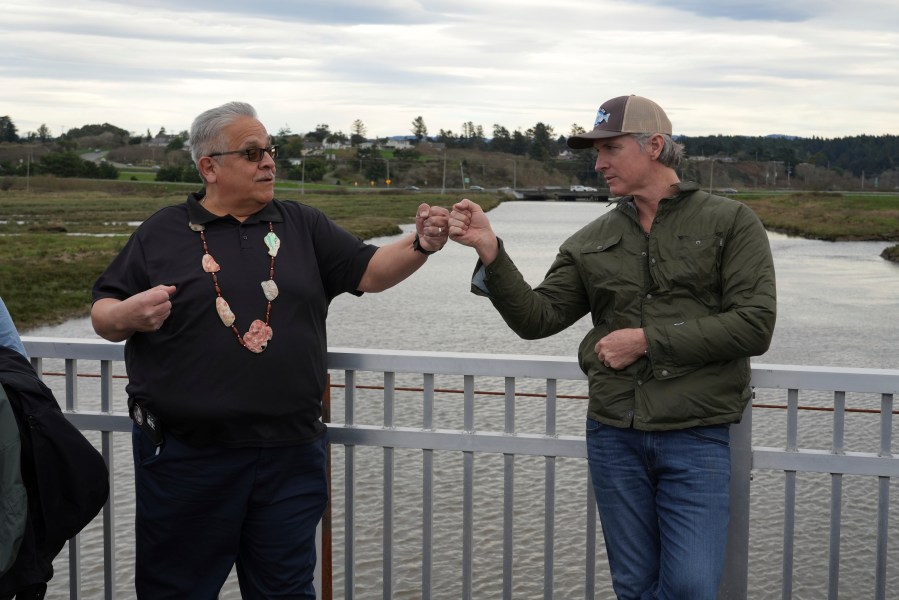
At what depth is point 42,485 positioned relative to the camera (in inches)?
99.6

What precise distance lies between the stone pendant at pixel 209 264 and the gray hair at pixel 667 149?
116cm

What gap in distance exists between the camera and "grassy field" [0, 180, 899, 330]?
23359 mm

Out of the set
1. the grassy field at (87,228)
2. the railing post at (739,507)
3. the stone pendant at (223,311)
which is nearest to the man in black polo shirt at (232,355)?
the stone pendant at (223,311)

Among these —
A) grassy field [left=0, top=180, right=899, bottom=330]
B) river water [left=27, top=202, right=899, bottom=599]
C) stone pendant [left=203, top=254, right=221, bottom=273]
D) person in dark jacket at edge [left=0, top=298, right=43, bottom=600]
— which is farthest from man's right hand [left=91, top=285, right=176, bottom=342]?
grassy field [left=0, top=180, right=899, bottom=330]

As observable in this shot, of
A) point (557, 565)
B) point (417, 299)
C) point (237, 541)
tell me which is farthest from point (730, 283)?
point (417, 299)

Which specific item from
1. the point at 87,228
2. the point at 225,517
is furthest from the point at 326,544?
the point at 87,228

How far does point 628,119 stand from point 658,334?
1.87ft

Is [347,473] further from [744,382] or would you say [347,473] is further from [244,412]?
[744,382]

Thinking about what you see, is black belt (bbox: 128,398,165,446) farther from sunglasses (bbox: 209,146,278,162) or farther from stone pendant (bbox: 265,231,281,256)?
sunglasses (bbox: 209,146,278,162)

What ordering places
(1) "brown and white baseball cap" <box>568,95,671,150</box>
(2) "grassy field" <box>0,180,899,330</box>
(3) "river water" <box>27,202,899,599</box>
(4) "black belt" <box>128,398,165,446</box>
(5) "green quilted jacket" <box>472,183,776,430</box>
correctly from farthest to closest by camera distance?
(2) "grassy field" <box>0,180,899,330</box>
(3) "river water" <box>27,202,899,599</box>
(4) "black belt" <box>128,398,165,446</box>
(1) "brown and white baseball cap" <box>568,95,671,150</box>
(5) "green quilted jacket" <box>472,183,776,430</box>

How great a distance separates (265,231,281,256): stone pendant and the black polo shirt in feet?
0.05

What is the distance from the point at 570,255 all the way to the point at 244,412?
97 cm

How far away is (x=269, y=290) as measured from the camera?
9.11 feet

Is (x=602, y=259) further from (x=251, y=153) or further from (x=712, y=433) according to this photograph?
(x=251, y=153)
